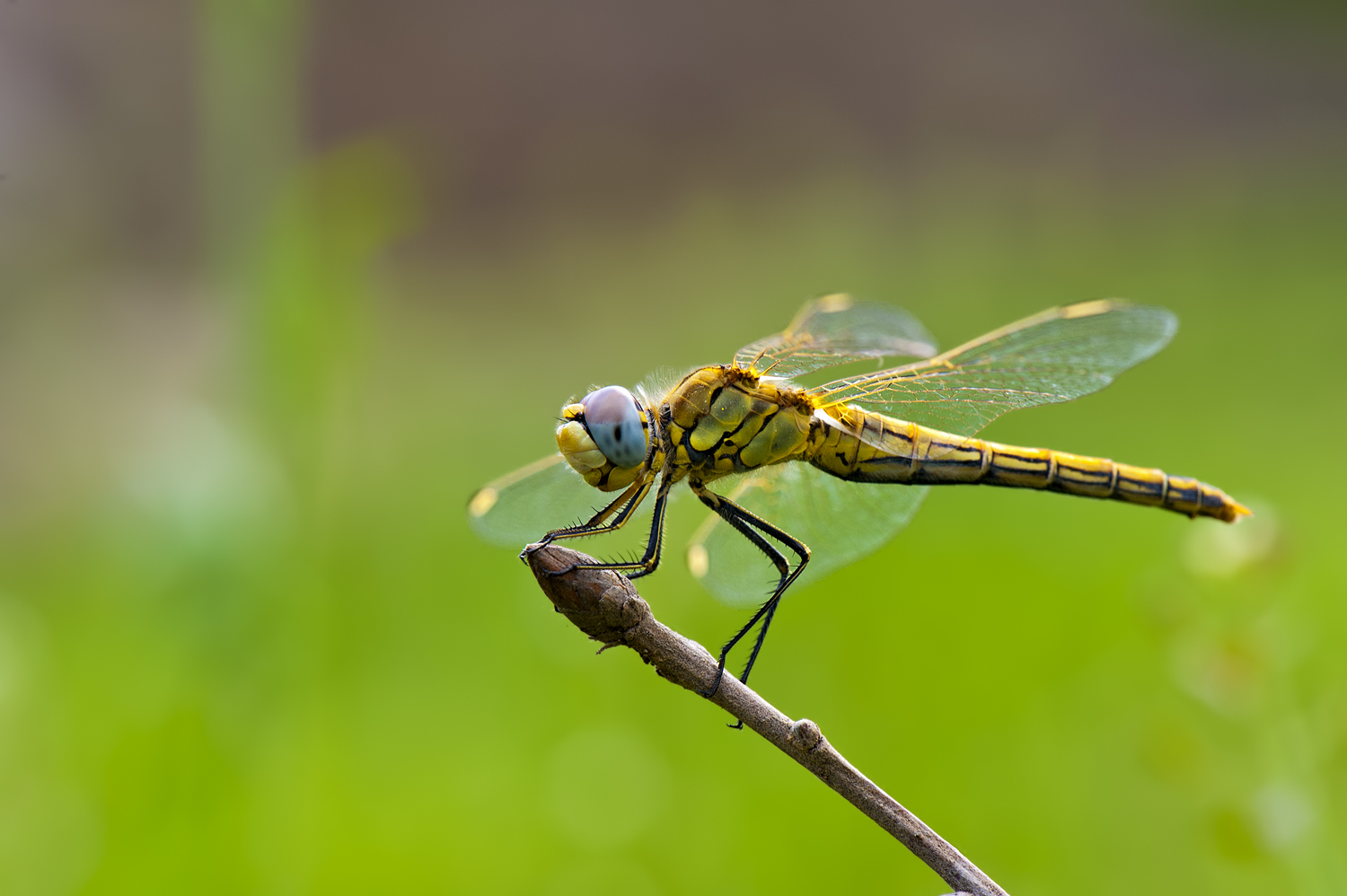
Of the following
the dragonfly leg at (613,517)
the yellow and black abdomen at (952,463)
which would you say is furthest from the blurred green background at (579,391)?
the dragonfly leg at (613,517)

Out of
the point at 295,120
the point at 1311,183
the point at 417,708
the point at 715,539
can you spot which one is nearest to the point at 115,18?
the point at 295,120

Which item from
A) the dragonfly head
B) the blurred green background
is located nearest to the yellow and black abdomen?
the blurred green background

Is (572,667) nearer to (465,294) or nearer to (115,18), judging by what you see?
(115,18)

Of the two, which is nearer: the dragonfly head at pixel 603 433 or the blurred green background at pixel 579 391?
the dragonfly head at pixel 603 433

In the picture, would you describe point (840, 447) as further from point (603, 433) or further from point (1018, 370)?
point (603, 433)

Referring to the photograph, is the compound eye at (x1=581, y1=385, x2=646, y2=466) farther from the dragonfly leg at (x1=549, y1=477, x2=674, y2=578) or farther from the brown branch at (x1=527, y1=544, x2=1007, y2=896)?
the brown branch at (x1=527, y1=544, x2=1007, y2=896)

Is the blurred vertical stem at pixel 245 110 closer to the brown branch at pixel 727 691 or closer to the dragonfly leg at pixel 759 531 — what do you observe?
the dragonfly leg at pixel 759 531

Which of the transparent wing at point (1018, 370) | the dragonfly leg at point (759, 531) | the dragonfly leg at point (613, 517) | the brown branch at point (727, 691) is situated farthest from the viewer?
the transparent wing at point (1018, 370)

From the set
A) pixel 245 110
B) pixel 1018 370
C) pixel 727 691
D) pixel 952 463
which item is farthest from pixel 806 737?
pixel 245 110
